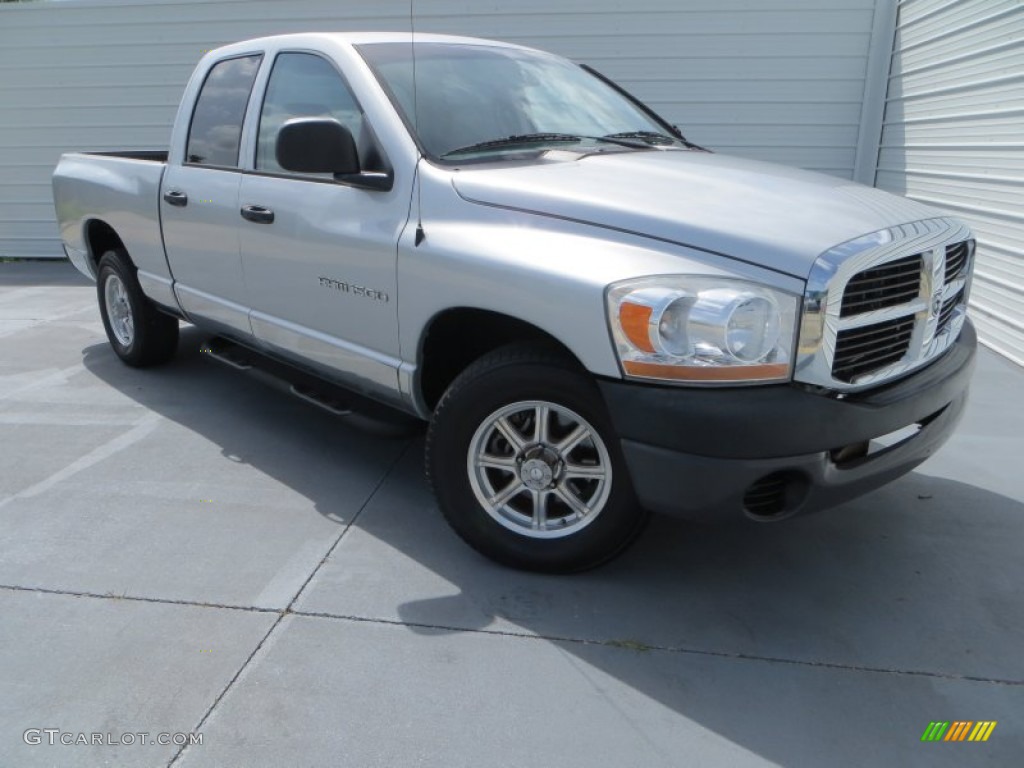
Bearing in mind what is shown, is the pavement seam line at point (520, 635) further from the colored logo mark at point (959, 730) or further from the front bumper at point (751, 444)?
the front bumper at point (751, 444)

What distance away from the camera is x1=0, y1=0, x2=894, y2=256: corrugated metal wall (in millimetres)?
8438

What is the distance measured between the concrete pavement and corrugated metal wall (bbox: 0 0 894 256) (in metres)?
5.21

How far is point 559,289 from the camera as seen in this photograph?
271 cm

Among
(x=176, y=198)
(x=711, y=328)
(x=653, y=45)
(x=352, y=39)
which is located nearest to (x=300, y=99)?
(x=352, y=39)

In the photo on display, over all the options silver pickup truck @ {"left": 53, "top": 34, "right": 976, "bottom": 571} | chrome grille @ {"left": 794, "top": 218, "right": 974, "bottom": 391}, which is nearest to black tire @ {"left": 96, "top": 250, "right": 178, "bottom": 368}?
silver pickup truck @ {"left": 53, "top": 34, "right": 976, "bottom": 571}

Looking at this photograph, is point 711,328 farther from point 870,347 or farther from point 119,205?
point 119,205

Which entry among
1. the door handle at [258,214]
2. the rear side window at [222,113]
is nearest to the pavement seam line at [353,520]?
the door handle at [258,214]

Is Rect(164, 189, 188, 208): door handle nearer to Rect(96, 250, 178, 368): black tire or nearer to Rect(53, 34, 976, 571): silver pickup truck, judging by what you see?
Rect(53, 34, 976, 571): silver pickup truck

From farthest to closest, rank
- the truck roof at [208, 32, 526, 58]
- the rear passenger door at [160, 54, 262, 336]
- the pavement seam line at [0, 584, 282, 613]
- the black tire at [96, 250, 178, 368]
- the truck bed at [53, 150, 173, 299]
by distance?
the black tire at [96, 250, 178, 368] → the truck bed at [53, 150, 173, 299] → the rear passenger door at [160, 54, 262, 336] → the truck roof at [208, 32, 526, 58] → the pavement seam line at [0, 584, 282, 613]

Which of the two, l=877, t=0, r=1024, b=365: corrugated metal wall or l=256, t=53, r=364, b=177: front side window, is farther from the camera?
l=877, t=0, r=1024, b=365: corrugated metal wall

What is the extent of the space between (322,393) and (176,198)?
4.73ft

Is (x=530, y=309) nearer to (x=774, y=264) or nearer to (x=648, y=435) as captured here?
(x=648, y=435)

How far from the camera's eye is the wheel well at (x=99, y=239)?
18.6 feet

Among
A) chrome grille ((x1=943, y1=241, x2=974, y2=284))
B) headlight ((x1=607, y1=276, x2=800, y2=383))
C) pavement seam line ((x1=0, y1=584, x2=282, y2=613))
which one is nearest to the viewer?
headlight ((x1=607, y1=276, x2=800, y2=383))
